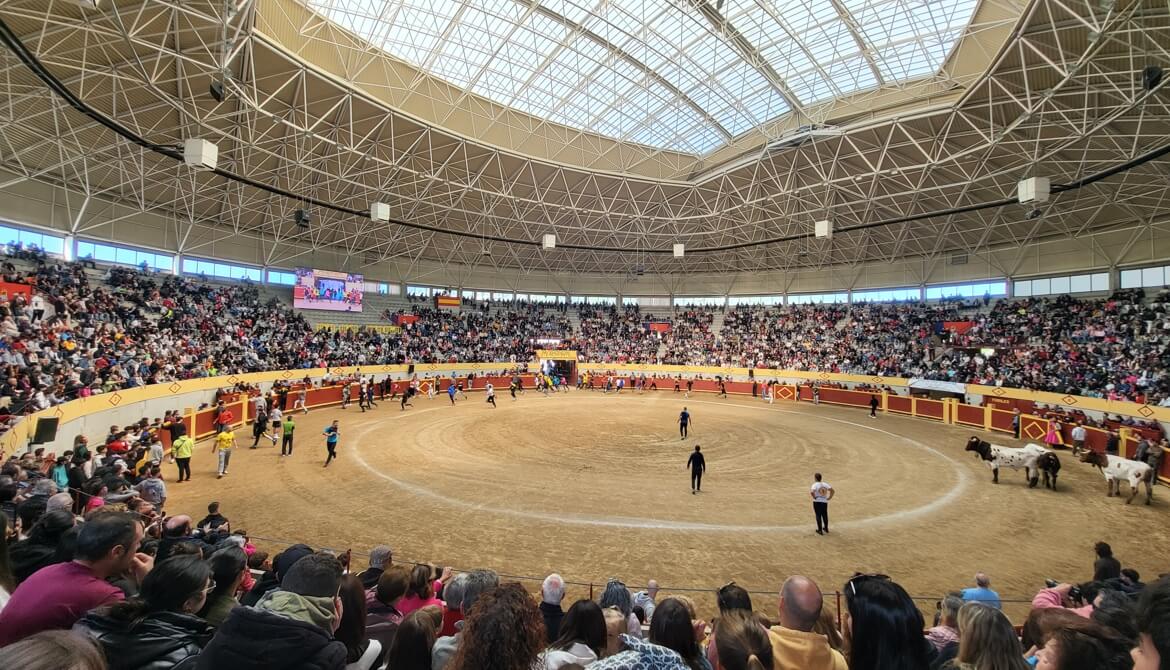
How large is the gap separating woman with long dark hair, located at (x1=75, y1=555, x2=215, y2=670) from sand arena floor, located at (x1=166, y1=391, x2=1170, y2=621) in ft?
17.6

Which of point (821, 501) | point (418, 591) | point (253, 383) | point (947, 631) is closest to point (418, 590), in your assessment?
point (418, 591)

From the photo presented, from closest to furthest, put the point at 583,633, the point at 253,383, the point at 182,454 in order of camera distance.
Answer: the point at 583,633
the point at 182,454
the point at 253,383

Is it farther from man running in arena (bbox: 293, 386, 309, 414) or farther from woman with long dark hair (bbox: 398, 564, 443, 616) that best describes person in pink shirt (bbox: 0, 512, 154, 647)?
man running in arena (bbox: 293, 386, 309, 414)

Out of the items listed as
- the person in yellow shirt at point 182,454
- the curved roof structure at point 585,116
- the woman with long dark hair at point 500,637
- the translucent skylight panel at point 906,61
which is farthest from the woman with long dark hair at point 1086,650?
the translucent skylight panel at point 906,61

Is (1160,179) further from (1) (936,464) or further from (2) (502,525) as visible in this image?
(2) (502,525)

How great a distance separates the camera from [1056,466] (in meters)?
12.3

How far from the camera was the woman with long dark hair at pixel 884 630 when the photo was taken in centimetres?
229

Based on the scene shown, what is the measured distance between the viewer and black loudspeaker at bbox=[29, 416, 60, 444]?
33.8 ft

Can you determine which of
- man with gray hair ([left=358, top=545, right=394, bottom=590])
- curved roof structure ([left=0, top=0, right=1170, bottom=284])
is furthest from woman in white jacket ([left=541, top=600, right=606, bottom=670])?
curved roof structure ([left=0, top=0, right=1170, bottom=284])

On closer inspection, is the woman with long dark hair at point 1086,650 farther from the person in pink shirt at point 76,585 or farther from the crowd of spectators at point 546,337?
the crowd of spectators at point 546,337

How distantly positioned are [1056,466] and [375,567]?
16995mm

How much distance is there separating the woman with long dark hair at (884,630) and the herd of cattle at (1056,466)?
14836 millimetres

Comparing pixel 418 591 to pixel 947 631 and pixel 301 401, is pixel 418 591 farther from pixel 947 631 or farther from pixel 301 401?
pixel 301 401

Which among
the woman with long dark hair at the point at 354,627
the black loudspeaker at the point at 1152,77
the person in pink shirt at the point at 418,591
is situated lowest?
the person in pink shirt at the point at 418,591
